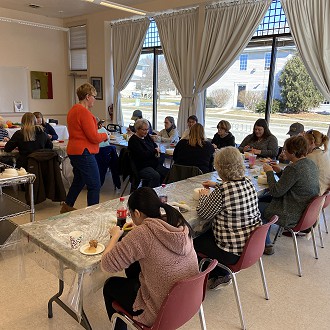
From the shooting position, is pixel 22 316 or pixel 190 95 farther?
pixel 190 95

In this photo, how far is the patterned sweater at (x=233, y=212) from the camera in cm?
200

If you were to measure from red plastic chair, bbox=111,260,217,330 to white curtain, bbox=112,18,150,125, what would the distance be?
20.2ft

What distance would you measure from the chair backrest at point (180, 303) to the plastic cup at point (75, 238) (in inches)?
22.7

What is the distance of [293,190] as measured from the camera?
259 cm

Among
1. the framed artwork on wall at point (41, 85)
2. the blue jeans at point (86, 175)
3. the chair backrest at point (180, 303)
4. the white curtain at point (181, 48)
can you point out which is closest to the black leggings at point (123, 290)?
the chair backrest at point (180, 303)

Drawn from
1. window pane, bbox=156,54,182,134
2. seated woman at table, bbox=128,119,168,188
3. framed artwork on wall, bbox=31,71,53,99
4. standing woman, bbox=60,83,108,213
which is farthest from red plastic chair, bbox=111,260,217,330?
framed artwork on wall, bbox=31,71,53,99

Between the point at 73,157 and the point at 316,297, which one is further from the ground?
the point at 73,157

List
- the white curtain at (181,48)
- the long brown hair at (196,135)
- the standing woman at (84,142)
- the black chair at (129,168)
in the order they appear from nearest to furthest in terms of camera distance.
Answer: the standing woman at (84,142)
the long brown hair at (196,135)
the black chair at (129,168)
the white curtain at (181,48)

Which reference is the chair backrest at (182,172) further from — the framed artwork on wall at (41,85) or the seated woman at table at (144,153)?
the framed artwork on wall at (41,85)

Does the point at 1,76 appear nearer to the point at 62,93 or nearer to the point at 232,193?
the point at 62,93

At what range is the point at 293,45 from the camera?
4.95 meters

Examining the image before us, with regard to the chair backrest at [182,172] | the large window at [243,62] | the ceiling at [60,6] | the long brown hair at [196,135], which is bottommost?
the chair backrest at [182,172]

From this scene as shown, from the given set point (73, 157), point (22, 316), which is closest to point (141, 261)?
point (22, 316)

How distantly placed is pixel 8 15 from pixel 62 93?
2.13m
